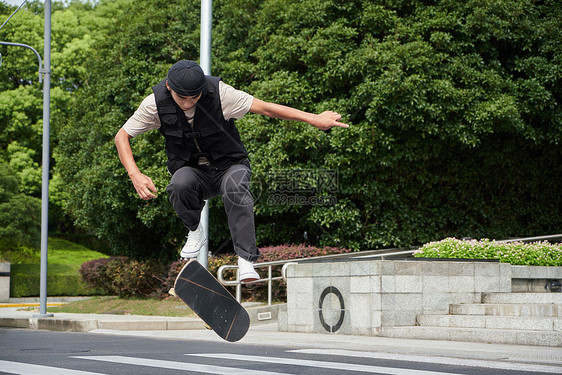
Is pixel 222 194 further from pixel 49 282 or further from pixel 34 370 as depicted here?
pixel 49 282

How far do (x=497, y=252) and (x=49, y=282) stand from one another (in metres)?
23.4

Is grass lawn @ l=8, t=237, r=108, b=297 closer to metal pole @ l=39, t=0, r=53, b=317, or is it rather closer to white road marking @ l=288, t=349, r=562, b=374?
metal pole @ l=39, t=0, r=53, b=317

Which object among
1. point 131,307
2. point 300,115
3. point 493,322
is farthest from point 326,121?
point 131,307

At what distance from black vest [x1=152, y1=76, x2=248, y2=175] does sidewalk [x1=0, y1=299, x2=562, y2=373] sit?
4373 mm

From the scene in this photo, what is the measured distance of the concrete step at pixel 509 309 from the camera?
10.5m

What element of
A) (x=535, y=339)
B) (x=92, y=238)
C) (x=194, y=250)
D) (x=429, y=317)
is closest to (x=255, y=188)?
(x=429, y=317)

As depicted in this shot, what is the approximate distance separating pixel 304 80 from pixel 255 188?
309 centimetres

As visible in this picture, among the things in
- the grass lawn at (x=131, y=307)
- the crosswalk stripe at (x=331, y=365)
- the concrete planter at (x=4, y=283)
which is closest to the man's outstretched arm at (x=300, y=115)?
the crosswalk stripe at (x=331, y=365)

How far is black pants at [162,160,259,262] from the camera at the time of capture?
4805mm

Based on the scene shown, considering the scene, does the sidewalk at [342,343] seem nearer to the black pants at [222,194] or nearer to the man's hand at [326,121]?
the black pants at [222,194]

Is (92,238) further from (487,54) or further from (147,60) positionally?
(487,54)

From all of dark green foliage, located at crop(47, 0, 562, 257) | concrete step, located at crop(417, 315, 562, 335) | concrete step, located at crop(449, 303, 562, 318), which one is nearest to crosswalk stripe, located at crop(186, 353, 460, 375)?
concrete step, located at crop(417, 315, 562, 335)

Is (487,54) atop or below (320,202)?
atop

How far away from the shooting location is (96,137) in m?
20.2
